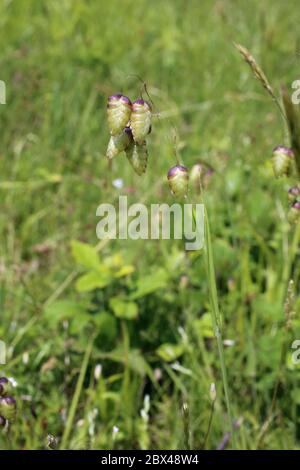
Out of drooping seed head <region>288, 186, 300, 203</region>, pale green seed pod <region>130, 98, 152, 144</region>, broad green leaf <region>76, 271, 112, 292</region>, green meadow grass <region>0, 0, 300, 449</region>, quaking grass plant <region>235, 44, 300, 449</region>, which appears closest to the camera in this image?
quaking grass plant <region>235, 44, 300, 449</region>

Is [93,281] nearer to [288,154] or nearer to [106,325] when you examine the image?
[106,325]

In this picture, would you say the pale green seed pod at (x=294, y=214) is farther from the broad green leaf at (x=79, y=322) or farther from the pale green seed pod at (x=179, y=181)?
the broad green leaf at (x=79, y=322)

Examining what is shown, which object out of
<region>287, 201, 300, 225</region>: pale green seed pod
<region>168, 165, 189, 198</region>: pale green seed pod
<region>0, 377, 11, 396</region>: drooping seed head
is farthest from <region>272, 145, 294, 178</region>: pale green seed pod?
<region>0, 377, 11, 396</region>: drooping seed head

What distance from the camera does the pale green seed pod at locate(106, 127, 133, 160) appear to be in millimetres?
1005

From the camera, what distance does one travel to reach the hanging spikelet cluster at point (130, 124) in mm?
973

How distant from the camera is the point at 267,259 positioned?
2.24m

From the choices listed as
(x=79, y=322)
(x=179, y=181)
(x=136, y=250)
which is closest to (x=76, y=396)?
(x=79, y=322)

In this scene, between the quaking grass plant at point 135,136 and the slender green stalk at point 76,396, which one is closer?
the quaking grass plant at point 135,136

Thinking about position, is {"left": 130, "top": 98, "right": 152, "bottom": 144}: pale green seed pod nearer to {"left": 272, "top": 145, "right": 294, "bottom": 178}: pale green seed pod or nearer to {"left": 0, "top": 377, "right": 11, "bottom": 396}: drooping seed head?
{"left": 272, "top": 145, "right": 294, "bottom": 178}: pale green seed pod

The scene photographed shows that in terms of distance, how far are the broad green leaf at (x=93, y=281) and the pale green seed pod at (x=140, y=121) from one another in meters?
0.93

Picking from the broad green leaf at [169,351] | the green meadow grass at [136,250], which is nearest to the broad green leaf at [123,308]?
the green meadow grass at [136,250]

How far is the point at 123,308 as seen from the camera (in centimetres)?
187

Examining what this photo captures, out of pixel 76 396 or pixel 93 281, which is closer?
pixel 76 396

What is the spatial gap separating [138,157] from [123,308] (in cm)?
91
